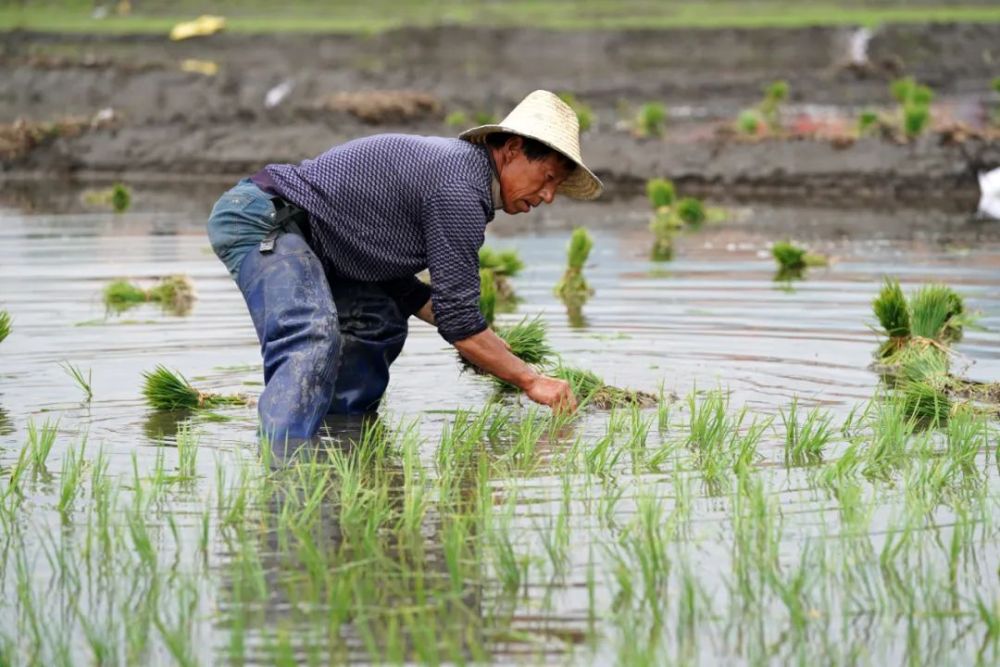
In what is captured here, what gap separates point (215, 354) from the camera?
27.2ft

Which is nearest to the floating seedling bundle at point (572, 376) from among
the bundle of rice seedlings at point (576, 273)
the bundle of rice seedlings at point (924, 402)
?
the bundle of rice seedlings at point (924, 402)

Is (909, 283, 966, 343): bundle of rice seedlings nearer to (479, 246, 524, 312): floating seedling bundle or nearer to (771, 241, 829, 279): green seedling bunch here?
(479, 246, 524, 312): floating seedling bundle

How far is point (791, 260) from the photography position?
11.4 meters

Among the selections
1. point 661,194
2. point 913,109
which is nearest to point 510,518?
point 661,194

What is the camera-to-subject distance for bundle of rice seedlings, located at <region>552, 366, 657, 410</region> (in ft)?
22.1

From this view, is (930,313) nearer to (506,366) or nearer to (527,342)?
(527,342)

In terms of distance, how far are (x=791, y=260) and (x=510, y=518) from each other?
23.5 ft

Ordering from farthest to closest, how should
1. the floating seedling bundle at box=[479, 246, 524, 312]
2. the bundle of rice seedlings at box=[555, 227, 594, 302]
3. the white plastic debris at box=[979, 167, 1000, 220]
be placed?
the white plastic debris at box=[979, 167, 1000, 220], the bundle of rice seedlings at box=[555, 227, 594, 302], the floating seedling bundle at box=[479, 246, 524, 312]

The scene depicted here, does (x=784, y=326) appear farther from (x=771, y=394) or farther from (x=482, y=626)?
(x=482, y=626)

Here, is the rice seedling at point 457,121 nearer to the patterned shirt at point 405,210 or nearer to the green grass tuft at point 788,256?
the green grass tuft at point 788,256

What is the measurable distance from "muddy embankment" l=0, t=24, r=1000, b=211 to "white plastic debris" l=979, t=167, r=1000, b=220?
384 millimetres

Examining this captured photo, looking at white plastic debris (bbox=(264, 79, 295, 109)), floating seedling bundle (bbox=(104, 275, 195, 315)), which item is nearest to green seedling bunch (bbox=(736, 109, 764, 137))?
white plastic debris (bbox=(264, 79, 295, 109))

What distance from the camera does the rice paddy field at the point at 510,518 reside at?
3855 mm

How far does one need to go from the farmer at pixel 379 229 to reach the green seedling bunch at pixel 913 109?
1289 centimetres
